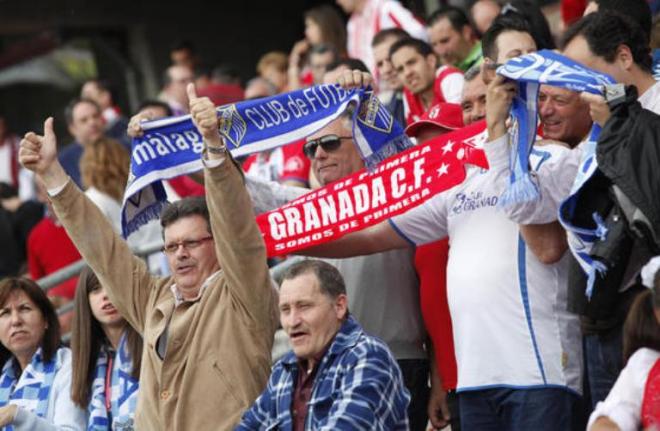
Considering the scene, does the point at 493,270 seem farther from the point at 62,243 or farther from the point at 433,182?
the point at 62,243

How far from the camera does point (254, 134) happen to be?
24.3ft

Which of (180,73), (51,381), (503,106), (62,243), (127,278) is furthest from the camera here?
(180,73)

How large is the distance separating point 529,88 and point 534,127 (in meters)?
0.18

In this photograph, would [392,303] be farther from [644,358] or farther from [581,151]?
[644,358]

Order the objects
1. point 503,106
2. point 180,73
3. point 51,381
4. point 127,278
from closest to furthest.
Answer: point 503,106
point 127,278
point 51,381
point 180,73

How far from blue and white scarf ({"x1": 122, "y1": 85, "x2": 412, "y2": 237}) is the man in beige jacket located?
392 millimetres

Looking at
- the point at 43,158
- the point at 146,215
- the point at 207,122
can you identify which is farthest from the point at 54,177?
the point at 207,122

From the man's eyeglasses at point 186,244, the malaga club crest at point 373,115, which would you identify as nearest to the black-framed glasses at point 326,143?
the malaga club crest at point 373,115

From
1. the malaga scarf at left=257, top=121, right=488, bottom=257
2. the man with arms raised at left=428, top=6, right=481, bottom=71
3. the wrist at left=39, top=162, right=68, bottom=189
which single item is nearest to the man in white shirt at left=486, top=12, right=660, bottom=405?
the malaga scarf at left=257, top=121, right=488, bottom=257

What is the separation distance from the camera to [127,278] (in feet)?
23.5

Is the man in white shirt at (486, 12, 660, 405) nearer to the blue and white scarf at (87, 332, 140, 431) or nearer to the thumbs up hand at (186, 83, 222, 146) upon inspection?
the thumbs up hand at (186, 83, 222, 146)

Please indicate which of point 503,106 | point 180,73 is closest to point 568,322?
point 503,106

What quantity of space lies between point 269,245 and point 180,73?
7.19 m

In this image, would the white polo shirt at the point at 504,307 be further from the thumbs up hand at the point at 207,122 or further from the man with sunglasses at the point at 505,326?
the thumbs up hand at the point at 207,122
